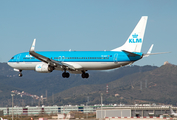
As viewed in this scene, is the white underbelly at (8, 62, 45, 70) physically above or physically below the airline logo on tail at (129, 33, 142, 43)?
below

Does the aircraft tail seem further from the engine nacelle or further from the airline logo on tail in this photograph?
the engine nacelle

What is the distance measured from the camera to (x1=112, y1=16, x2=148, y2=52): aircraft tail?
69.3m

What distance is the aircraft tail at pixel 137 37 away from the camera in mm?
69312

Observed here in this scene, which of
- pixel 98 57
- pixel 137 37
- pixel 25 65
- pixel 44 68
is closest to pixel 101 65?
pixel 98 57

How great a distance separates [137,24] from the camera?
2763 inches

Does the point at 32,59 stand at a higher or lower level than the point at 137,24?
lower

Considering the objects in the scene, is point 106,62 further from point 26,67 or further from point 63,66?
point 26,67

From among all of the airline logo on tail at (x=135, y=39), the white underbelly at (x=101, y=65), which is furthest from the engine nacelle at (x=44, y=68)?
the airline logo on tail at (x=135, y=39)

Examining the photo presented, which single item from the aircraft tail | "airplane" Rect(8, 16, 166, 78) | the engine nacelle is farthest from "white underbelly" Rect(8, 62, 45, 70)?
the aircraft tail

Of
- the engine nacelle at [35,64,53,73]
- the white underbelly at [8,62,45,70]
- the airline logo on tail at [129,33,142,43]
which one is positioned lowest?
the engine nacelle at [35,64,53,73]

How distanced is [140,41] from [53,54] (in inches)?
738

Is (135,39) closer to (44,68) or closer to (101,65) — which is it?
(101,65)

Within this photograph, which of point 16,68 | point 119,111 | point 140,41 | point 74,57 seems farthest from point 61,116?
point 119,111

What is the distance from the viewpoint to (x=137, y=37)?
69.8 meters
